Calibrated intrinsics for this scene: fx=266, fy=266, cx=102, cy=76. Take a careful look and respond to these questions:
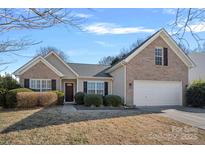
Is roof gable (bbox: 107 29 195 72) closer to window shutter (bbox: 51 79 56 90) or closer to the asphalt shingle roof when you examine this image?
the asphalt shingle roof

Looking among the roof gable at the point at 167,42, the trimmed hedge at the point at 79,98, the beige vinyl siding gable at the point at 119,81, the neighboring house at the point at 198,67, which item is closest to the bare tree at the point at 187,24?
the roof gable at the point at 167,42

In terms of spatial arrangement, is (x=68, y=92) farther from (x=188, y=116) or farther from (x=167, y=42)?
(x=188, y=116)

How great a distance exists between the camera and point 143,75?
20797mm

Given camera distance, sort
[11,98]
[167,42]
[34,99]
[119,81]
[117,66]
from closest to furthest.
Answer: [11,98] → [34,99] → [167,42] → [119,81] → [117,66]

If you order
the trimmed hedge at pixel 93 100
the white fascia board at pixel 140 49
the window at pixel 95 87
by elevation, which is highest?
the white fascia board at pixel 140 49

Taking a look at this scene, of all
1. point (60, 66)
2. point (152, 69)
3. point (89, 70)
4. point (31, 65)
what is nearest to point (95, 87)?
point (89, 70)

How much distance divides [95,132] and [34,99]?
994 cm

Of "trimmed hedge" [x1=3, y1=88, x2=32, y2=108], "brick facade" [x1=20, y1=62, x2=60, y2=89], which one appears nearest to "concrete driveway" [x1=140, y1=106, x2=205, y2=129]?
"trimmed hedge" [x1=3, y1=88, x2=32, y2=108]

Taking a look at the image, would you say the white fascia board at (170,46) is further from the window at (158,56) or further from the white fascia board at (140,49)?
the window at (158,56)

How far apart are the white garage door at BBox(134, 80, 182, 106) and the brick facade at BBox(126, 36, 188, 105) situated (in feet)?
1.31

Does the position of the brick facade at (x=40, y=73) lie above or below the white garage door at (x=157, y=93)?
above

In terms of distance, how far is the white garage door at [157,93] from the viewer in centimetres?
2061
